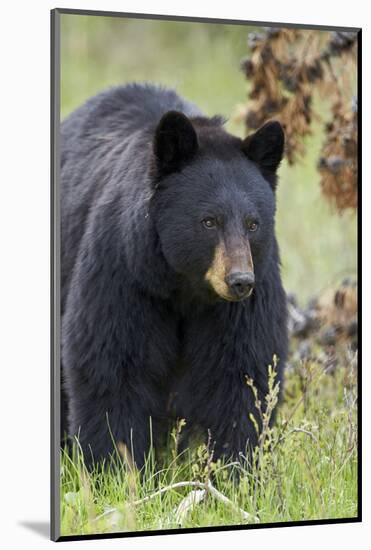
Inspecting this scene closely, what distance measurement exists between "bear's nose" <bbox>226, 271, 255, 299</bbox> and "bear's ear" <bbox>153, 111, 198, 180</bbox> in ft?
2.03

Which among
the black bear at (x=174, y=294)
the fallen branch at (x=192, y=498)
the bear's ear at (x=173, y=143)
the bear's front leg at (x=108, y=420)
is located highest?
the bear's ear at (x=173, y=143)

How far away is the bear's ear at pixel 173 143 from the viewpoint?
194 inches

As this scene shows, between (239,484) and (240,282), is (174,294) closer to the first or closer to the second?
(240,282)

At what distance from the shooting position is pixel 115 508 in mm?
5102

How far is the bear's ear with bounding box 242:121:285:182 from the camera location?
514cm

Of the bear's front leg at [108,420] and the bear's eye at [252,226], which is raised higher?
the bear's eye at [252,226]

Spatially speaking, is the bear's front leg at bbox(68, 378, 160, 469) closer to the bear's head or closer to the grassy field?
the grassy field

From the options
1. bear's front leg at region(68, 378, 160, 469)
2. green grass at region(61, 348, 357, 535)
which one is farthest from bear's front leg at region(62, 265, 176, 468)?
green grass at region(61, 348, 357, 535)

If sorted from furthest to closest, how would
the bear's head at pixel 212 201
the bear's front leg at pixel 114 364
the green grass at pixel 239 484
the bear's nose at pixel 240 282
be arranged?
the bear's front leg at pixel 114 364 < the green grass at pixel 239 484 < the bear's head at pixel 212 201 < the bear's nose at pixel 240 282

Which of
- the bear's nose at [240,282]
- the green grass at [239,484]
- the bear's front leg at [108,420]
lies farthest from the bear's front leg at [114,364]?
the bear's nose at [240,282]

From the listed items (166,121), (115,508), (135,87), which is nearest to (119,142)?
(135,87)

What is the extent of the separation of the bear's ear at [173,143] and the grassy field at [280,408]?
745 millimetres

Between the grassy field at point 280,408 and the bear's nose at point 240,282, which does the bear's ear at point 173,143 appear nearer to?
the bear's nose at point 240,282

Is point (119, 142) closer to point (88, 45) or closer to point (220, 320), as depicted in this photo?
point (88, 45)
